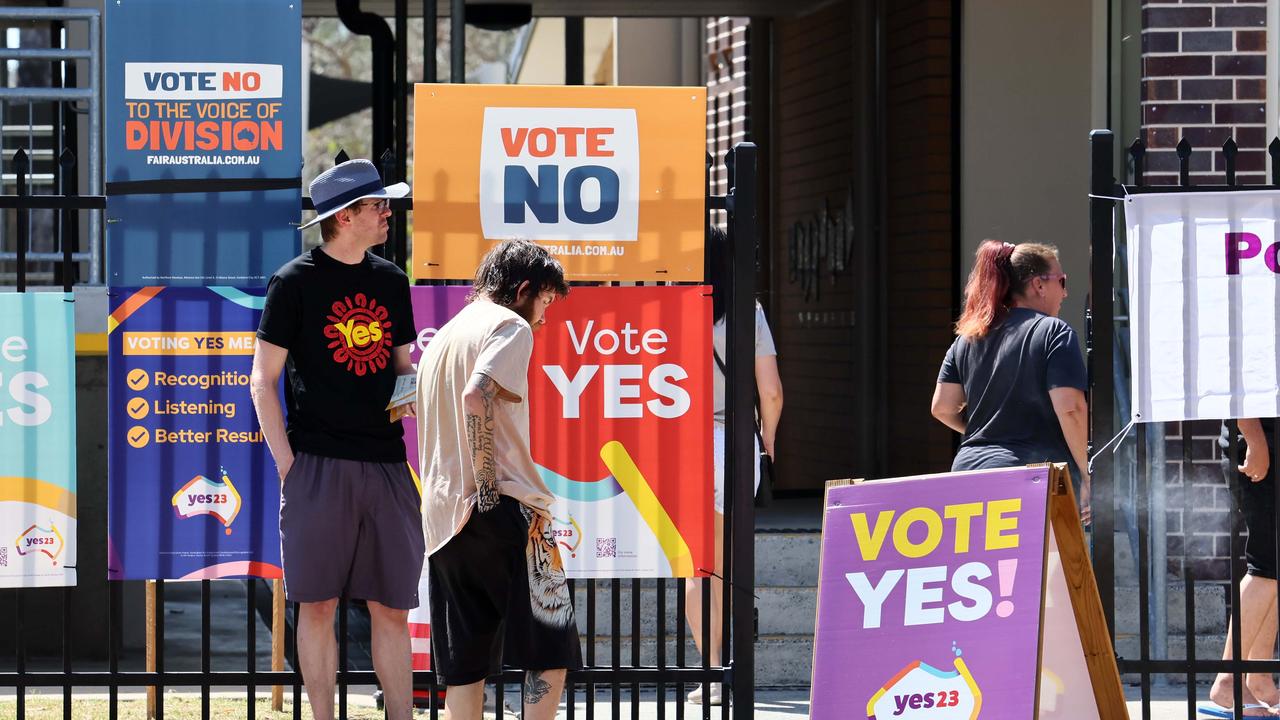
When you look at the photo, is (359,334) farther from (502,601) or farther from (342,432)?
(502,601)

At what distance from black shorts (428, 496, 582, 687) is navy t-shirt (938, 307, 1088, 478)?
1565mm

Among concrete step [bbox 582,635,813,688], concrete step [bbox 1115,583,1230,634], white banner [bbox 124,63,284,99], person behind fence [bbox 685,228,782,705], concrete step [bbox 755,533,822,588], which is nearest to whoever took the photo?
white banner [bbox 124,63,284,99]

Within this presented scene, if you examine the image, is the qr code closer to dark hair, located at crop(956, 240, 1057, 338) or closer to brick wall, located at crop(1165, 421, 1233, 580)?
dark hair, located at crop(956, 240, 1057, 338)

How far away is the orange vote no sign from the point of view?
5090 millimetres

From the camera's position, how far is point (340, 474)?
4.78 meters

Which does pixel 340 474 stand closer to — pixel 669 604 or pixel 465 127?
pixel 465 127

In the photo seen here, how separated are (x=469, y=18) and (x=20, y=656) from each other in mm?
6284

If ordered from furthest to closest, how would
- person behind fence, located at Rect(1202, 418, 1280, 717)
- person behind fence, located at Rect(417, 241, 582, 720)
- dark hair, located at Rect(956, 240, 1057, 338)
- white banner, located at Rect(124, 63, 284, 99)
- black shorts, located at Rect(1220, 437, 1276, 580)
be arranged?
1. black shorts, located at Rect(1220, 437, 1276, 580)
2. person behind fence, located at Rect(1202, 418, 1280, 717)
3. dark hair, located at Rect(956, 240, 1057, 338)
4. white banner, located at Rect(124, 63, 284, 99)
5. person behind fence, located at Rect(417, 241, 582, 720)

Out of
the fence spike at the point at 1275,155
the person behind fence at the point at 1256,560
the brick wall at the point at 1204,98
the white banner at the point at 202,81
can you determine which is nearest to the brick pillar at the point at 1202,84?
the brick wall at the point at 1204,98

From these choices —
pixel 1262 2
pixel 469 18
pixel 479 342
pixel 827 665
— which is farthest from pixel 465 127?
pixel 469 18

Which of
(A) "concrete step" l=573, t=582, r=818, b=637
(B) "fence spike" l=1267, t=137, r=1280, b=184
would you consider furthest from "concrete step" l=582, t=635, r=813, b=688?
(B) "fence spike" l=1267, t=137, r=1280, b=184

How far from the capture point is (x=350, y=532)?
4.81 m

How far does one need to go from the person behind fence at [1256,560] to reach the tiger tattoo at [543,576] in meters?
2.46

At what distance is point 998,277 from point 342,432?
223cm
